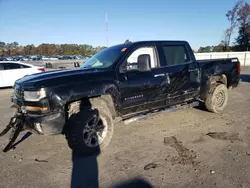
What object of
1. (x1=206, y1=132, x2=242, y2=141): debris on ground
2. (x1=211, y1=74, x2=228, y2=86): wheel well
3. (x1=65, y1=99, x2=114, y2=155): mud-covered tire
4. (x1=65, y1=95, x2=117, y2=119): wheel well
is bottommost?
(x1=206, y1=132, x2=242, y2=141): debris on ground

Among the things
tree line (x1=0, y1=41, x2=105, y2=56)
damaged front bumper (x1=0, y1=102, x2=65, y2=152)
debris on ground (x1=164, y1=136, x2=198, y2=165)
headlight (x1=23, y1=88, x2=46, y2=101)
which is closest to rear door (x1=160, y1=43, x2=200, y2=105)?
debris on ground (x1=164, y1=136, x2=198, y2=165)

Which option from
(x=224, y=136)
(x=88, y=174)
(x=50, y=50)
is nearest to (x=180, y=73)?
(x=224, y=136)

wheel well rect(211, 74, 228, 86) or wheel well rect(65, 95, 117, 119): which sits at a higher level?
wheel well rect(211, 74, 228, 86)

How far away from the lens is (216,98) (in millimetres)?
6055

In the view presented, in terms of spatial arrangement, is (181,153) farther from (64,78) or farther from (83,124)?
(64,78)

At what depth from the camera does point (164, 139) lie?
14.4ft

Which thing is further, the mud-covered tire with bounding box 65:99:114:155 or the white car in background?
the white car in background

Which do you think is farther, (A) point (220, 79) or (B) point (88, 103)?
(A) point (220, 79)

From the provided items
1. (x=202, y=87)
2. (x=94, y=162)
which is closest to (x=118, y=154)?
(x=94, y=162)

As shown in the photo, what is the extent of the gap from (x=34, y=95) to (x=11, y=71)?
949 centimetres

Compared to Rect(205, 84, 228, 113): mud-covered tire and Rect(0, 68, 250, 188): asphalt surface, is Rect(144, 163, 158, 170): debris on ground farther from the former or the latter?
Rect(205, 84, 228, 113): mud-covered tire

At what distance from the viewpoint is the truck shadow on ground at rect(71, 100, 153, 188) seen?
9.40ft

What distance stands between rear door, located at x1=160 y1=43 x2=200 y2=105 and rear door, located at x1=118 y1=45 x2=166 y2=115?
8.4 inches

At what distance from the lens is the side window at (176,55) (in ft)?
16.1
